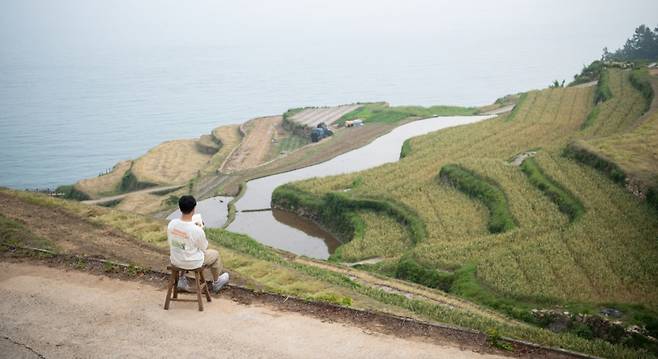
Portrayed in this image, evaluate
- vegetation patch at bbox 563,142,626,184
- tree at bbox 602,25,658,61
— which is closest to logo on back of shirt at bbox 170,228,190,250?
vegetation patch at bbox 563,142,626,184

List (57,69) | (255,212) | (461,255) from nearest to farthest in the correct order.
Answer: (461,255), (255,212), (57,69)

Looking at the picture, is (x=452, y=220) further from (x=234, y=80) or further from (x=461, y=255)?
(x=234, y=80)

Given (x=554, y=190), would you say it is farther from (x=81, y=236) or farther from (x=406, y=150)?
(x=81, y=236)

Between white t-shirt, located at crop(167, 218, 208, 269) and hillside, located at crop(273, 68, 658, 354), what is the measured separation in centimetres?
1077

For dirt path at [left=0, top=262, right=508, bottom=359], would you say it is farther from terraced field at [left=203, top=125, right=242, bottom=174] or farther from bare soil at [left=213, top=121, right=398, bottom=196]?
terraced field at [left=203, top=125, right=242, bottom=174]

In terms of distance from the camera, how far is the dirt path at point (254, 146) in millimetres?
55750

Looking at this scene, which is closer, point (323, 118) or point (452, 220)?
point (452, 220)

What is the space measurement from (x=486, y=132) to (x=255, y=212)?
1775 cm

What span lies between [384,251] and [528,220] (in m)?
6.04

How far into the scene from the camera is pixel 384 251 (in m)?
25.1

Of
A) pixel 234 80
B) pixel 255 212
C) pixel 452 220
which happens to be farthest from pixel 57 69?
pixel 452 220

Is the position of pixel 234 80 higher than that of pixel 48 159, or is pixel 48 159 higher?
pixel 234 80

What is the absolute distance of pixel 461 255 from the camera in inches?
832

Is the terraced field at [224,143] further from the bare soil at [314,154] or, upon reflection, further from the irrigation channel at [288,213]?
the irrigation channel at [288,213]
